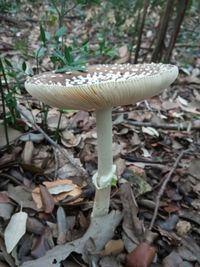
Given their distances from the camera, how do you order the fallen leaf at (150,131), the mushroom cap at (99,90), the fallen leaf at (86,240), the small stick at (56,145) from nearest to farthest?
1. the mushroom cap at (99,90)
2. the fallen leaf at (86,240)
3. the small stick at (56,145)
4. the fallen leaf at (150,131)

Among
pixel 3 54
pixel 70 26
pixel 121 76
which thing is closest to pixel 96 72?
pixel 121 76

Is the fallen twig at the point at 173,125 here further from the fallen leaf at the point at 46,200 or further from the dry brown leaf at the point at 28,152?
the fallen leaf at the point at 46,200

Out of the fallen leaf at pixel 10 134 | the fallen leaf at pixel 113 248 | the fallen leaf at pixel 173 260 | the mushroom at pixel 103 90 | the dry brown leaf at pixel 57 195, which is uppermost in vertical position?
the mushroom at pixel 103 90

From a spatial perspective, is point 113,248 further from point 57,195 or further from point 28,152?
point 28,152

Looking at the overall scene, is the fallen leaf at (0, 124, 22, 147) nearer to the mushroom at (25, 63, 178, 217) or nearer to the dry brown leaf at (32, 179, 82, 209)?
the dry brown leaf at (32, 179, 82, 209)

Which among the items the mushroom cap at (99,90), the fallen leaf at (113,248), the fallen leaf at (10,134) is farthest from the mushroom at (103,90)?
the fallen leaf at (10,134)

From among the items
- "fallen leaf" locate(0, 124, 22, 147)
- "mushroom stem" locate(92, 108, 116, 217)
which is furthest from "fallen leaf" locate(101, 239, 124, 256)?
"fallen leaf" locate(0, 124, 22, 147)

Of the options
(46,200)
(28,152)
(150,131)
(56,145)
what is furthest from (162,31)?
(46,200)

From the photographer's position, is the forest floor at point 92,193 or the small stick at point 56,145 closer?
the forest floor at point 92,193
